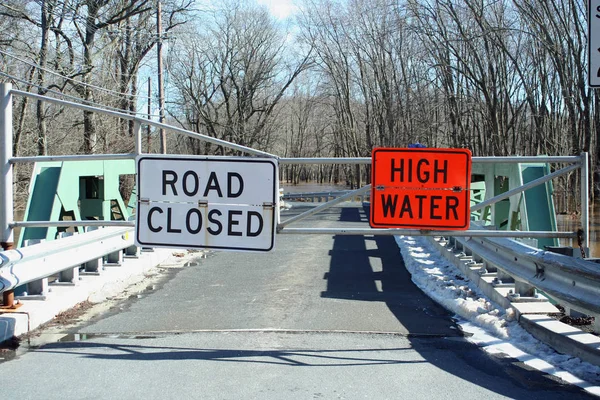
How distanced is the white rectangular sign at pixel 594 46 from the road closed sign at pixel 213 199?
2865 mm

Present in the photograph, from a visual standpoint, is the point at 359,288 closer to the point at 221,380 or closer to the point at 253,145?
the point at 221,380

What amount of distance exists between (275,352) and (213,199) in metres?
1.58

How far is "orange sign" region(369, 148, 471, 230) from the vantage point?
5.81 meters

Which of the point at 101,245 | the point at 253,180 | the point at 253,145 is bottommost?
the point at 101,245

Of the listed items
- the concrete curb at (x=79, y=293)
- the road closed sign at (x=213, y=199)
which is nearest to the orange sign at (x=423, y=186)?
the road closed sign at (x=213, y=199)

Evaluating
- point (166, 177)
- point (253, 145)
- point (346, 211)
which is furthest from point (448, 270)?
point (253, 145)

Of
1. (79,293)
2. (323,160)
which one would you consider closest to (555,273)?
(323,160)

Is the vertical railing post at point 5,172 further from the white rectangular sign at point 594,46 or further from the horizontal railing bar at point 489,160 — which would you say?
the white rectangular sign at point 594,46

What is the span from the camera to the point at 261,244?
5.98m

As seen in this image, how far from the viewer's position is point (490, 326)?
20.3ft

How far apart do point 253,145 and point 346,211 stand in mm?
18226

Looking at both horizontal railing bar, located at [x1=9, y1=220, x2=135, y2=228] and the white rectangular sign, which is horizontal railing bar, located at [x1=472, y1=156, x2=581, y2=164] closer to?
the white rectangular sign

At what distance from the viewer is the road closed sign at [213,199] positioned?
5949 millimetres

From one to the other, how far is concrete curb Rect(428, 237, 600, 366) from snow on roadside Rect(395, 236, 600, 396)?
56mm
